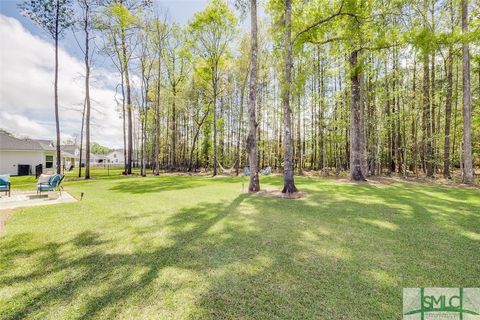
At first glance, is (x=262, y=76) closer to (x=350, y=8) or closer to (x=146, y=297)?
(x=350, y=8)

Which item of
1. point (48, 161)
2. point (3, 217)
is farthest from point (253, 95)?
point (48, 161)

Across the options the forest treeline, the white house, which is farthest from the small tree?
the white house

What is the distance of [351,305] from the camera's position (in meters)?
2.44

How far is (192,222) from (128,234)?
144 centimetres

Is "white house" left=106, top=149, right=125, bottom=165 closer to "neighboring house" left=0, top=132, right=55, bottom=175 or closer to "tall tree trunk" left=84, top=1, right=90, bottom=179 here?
"neighboring house" left=0, top=132, right=55, bottom=175

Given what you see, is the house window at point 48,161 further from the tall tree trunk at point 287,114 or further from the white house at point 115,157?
the white house at point 115,157

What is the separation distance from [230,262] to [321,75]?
72.8ft

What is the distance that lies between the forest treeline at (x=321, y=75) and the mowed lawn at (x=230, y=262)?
4850mm

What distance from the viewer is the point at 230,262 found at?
→ 11.4ft

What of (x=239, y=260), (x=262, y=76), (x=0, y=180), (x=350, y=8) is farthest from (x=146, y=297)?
(x=262, y=76)

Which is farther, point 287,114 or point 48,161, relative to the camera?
point 48,161

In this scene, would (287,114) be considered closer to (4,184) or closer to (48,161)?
(4,184)

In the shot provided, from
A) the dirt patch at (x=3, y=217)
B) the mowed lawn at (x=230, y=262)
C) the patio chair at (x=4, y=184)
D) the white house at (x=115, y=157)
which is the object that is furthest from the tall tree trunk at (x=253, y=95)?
the white house at (x=115, y=157)

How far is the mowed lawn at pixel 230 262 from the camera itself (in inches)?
97.3
